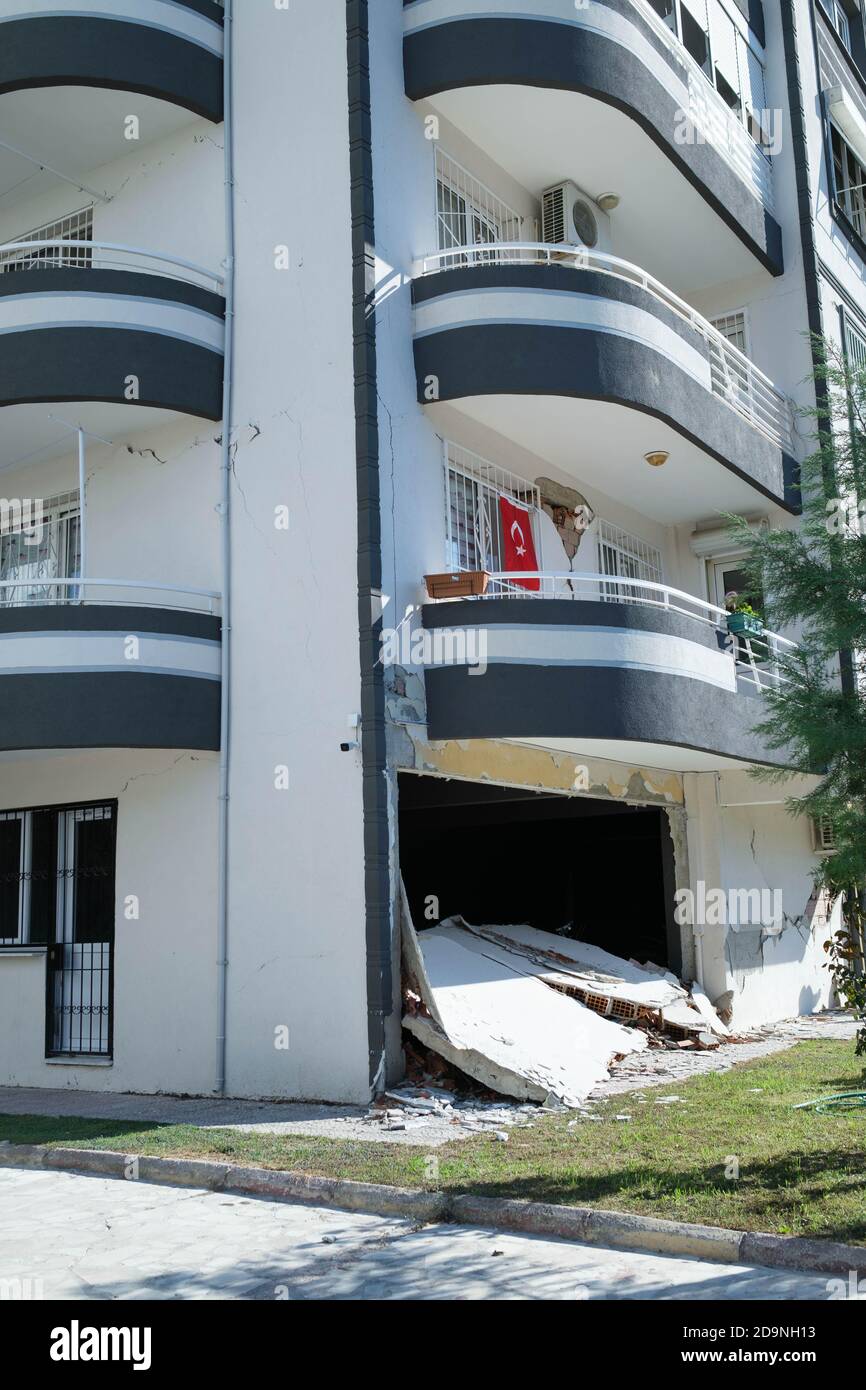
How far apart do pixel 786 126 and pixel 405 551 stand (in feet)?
37.9

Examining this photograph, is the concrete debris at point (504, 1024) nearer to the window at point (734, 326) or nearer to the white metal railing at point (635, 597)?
the white metal railing at point (635, 597)

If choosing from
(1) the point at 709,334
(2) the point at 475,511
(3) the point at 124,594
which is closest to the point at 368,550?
(2) the point at 475,511

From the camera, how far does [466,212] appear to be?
1438cm

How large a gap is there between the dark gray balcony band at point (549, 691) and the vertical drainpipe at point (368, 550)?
815mm

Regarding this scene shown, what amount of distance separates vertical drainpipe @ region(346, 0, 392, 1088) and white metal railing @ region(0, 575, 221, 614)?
6.60 feet

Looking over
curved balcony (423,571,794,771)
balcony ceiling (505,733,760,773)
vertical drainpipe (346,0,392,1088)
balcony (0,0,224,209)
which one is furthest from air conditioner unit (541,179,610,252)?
balcony ceiling (505,733,760,773)

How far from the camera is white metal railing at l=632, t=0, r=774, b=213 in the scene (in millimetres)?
15251

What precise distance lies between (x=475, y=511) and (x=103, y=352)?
416 centimetres

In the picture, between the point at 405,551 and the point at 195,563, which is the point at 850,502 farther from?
the point at 195,563

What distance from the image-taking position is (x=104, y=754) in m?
13.3

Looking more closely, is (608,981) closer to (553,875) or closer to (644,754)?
(644,754)

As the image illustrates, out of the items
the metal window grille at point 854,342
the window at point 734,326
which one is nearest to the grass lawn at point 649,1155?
the window at point 734,326

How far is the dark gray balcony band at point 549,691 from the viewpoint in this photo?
1171 centimetres

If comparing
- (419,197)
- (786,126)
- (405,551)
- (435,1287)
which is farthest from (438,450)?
(786,126)
